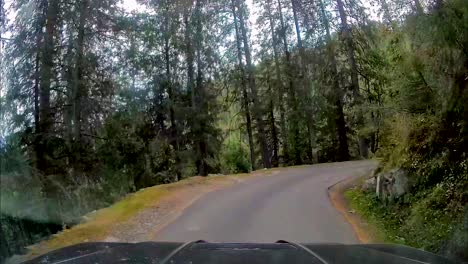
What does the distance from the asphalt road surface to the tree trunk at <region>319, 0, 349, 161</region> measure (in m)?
9.96

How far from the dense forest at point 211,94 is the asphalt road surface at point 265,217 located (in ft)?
6.43

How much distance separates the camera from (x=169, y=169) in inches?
877

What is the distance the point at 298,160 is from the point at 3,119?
70.2 ft

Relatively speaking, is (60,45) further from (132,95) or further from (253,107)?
(253,107)

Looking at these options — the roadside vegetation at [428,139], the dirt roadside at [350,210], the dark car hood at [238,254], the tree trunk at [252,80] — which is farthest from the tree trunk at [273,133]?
the dark car hood at [238,254]

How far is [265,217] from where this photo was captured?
32.0 feet

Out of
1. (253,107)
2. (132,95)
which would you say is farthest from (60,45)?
(253,107)

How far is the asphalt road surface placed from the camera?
8.20 meters

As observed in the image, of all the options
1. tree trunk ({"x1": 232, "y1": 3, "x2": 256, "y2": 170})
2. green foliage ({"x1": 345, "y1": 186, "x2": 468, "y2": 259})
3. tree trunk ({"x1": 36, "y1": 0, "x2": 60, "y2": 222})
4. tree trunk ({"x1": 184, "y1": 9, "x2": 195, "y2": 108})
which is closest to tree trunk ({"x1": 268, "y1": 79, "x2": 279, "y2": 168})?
tree trunk ({"x1": 232, "y1": 3, "x2": 256, "y2": 170})

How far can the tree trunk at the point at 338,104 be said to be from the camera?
78.1 feet

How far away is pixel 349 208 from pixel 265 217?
2.38 meters

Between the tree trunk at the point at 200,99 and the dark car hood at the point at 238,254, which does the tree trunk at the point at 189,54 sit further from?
the dark car hood at the point at 238,254

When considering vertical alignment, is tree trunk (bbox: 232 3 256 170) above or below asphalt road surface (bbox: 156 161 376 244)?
above

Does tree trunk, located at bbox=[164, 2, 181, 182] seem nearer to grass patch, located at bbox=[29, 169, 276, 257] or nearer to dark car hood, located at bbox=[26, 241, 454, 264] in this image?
grass patch, located at bbox=[29, 169, 276, 257]
